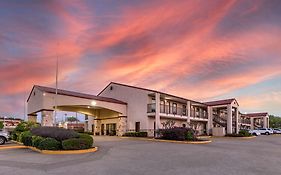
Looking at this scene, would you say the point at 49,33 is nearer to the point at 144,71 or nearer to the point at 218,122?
the point at 144,71

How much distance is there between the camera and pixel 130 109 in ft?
126

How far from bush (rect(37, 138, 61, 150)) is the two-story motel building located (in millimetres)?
11786

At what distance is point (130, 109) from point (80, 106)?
276 inches

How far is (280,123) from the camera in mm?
95062

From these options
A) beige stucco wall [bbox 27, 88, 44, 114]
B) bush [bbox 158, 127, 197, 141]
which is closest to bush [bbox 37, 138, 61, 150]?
beige stucco wall [bbox 27, 88, 44, 114]

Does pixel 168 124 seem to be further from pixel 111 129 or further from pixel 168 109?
pixel 111 129

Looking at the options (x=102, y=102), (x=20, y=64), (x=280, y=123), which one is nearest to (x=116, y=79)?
(x=102, y=102)

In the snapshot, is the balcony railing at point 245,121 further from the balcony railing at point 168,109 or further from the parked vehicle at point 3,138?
the parked vehicle at point 3,138

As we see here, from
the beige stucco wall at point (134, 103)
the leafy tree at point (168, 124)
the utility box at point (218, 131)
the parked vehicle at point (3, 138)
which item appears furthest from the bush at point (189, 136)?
the utility box at point (218, 131)

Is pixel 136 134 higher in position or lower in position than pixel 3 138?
lower

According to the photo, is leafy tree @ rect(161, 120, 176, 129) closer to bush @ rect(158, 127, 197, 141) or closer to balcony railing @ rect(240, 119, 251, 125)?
bush @ rect(158, 127, 197, 141)

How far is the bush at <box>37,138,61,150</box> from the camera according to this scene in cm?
1588

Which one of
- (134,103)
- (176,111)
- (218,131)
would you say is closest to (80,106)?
(134,103)

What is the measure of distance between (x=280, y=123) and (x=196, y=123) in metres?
63.8
